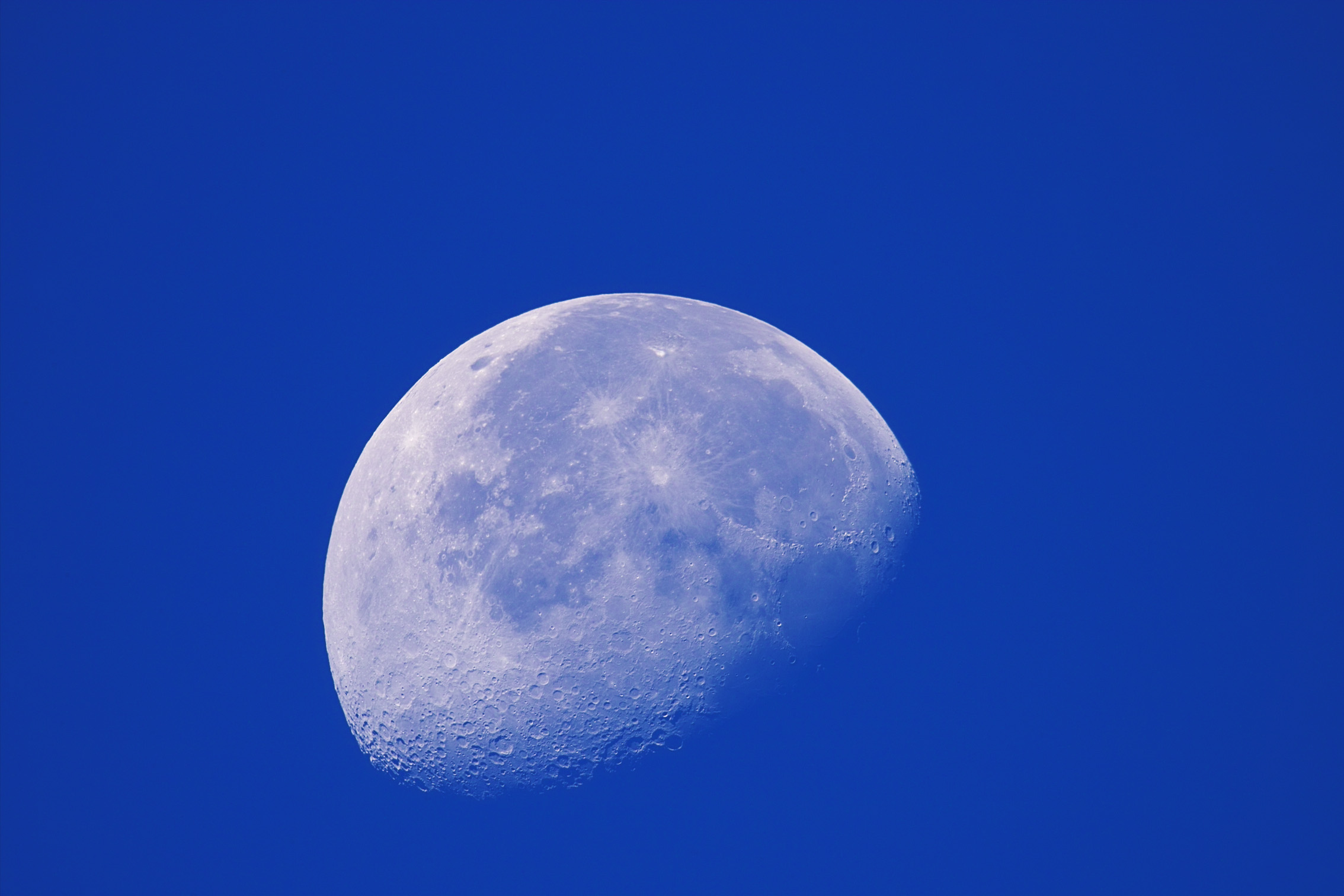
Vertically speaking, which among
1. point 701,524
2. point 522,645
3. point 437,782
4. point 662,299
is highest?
point 662,299

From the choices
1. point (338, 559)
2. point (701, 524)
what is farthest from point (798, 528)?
point (338, 559)

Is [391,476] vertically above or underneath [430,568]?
above

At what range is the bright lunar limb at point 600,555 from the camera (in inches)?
311

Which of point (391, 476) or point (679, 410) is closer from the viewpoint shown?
point (679, 410)

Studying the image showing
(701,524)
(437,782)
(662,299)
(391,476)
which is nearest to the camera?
(701,524)

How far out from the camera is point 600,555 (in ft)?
25.9

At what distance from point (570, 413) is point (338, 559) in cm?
262

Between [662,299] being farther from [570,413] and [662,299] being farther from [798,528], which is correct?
[798,528]

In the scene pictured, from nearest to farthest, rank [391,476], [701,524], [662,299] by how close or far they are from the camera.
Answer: [701,524]
[391,476]
[662,299]

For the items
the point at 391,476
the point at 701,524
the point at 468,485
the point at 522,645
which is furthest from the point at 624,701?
the point at 391,476

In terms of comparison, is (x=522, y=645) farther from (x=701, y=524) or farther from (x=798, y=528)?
(x=798, y=528)

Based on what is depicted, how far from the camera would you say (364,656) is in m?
8.90

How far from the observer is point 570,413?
8.38 metres

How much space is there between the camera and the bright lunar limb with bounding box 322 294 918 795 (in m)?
7.90
